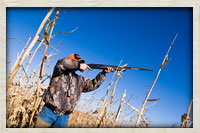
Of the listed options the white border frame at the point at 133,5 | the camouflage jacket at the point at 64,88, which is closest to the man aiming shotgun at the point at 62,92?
the camouflage jacket at the point at 64,88

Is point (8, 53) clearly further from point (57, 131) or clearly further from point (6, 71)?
point (57, 131)

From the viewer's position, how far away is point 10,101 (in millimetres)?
2469

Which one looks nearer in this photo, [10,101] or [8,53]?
[8,53]

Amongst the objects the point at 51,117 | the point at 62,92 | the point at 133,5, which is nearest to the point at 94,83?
the point at 62,92

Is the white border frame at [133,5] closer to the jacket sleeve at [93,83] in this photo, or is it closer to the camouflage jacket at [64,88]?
the camouflage jacket at [64,88]

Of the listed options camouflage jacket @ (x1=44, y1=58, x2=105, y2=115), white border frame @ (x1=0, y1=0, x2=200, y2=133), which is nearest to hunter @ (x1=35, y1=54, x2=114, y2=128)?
camouflage jacket @ (x1=44, y1=58, x2=105, y2=115)

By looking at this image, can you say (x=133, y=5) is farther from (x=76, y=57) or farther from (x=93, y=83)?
(x=93, y=83)

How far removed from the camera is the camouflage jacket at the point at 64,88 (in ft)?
8.24

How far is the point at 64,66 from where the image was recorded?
264 centimetres

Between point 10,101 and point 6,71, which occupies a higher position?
point 6,71

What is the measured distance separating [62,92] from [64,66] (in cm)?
35
